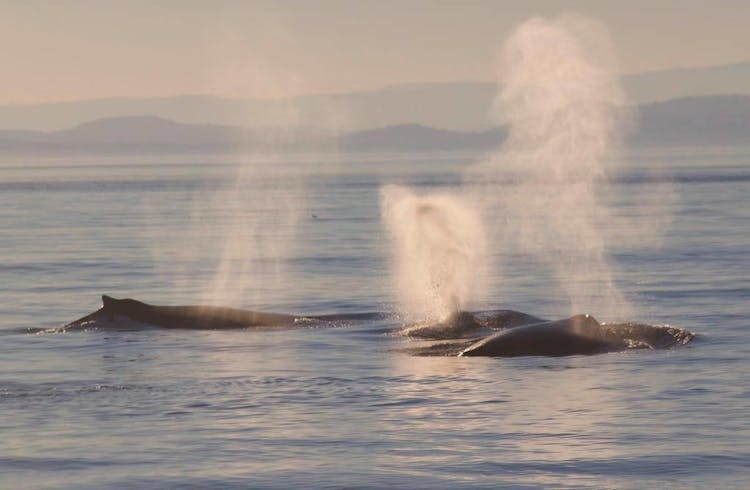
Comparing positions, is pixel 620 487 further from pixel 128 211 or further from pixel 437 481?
pixel 128 211

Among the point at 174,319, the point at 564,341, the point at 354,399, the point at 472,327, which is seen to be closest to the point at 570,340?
the point at 564,341

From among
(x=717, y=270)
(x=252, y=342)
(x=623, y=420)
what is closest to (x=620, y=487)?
(x=623, y=420)

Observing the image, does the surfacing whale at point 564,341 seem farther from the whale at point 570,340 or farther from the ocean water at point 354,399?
the ocean water at point 354,399

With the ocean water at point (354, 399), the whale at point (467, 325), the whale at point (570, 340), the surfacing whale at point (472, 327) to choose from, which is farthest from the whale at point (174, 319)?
the whale at point (570, 340)

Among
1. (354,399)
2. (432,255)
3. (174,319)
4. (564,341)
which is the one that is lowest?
(354,399)

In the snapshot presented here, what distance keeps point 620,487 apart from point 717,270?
27.0m

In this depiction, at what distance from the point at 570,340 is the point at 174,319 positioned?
28.3 feet

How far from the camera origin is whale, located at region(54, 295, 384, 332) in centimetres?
3044

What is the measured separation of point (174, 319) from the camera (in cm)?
3073

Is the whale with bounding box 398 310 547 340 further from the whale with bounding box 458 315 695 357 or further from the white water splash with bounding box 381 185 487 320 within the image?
the white water splash with bounding box 381 185 487 320

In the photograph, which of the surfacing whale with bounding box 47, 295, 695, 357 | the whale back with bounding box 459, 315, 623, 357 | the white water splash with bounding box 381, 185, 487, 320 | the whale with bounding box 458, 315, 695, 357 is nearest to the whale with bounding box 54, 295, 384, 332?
the surfacing whale with bounding box 47, 295, 695, 357

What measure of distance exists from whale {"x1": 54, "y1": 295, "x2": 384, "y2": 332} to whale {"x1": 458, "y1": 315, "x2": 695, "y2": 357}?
548cm

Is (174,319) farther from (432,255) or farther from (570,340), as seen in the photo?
(570,340)

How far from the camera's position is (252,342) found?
28.0m
